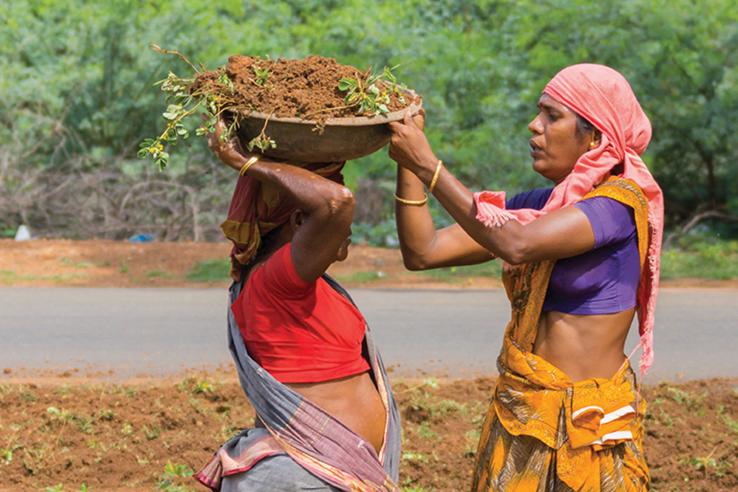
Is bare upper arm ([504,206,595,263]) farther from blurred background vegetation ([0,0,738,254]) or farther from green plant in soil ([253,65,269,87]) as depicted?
blurred background vegetation ([0,0,738,254])

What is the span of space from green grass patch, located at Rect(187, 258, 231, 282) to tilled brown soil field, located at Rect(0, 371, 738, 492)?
440 centimetres

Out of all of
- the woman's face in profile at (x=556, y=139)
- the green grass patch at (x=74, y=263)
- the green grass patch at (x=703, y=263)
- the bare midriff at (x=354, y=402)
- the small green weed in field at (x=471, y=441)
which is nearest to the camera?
the bare midriff at (x=354, y=402)

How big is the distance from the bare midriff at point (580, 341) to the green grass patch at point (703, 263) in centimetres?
894

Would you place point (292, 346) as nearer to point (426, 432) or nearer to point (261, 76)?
point (261, 76)

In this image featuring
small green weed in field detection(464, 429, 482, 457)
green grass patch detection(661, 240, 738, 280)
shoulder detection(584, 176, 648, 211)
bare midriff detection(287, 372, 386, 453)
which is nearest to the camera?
bare midriff detection(287, 372, 386, 453)

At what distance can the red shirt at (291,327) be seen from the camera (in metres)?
3.17

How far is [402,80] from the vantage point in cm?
1534

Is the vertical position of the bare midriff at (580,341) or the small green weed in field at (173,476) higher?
the bare midriff at (580,341)

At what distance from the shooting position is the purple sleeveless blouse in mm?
3370

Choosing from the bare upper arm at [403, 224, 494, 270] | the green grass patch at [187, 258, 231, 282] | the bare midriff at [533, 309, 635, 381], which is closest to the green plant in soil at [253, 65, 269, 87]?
the bare upper arm at [403, 224, 494, 270]

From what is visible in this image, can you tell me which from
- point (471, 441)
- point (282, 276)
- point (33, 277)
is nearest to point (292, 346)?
point (282, 276)

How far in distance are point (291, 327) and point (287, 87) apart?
65cm

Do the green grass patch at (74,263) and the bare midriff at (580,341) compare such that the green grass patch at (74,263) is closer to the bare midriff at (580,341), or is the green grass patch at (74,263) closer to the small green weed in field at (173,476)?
the small green weed in field at (173,476)

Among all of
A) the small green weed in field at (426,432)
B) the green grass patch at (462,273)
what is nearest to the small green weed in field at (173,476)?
the small green weed in field at (426,432)
